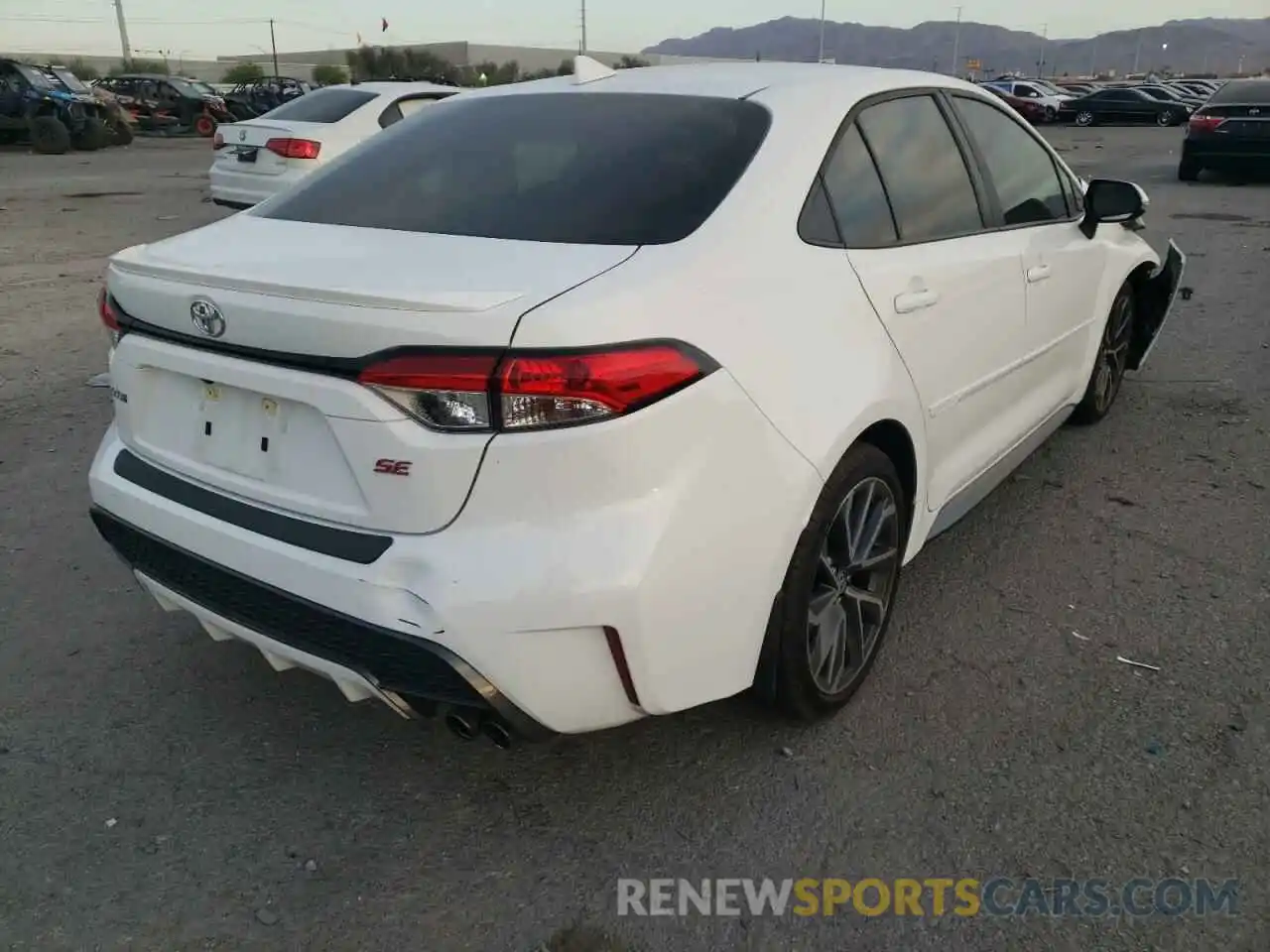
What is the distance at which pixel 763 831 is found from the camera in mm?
2496

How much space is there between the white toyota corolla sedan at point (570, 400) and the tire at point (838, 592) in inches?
0.5

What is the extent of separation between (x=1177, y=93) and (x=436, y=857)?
45.3m

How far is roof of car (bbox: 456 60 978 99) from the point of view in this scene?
9.97 ft

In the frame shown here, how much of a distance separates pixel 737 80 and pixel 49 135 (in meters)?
24.0

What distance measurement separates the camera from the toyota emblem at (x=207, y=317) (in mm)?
2277

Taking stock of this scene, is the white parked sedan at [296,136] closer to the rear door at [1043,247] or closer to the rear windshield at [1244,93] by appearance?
the rear door at [1043,247]

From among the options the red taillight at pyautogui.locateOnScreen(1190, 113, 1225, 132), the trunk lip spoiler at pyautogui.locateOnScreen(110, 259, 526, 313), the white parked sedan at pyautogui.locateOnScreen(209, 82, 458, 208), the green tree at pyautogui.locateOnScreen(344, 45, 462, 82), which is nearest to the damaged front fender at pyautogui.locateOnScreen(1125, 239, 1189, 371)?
the trunk lip spoiler at pyautogui.locateOnScreen(110, 259, 526, 313)

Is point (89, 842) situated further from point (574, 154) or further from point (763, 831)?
point (574, 154)

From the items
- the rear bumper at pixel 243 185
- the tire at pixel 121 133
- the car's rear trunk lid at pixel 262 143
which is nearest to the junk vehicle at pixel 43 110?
the tire at pixel 121 133

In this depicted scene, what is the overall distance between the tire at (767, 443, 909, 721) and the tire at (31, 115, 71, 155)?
80.4 feet

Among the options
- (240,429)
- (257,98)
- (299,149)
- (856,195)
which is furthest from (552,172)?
(257,98)

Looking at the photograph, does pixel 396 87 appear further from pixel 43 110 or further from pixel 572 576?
pixel 43 110

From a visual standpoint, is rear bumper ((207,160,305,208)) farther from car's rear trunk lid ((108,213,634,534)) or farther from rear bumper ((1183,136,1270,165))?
rear bumper ((1183,136,1270,165))

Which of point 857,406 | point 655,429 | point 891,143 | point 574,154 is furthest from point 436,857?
point 891,143
